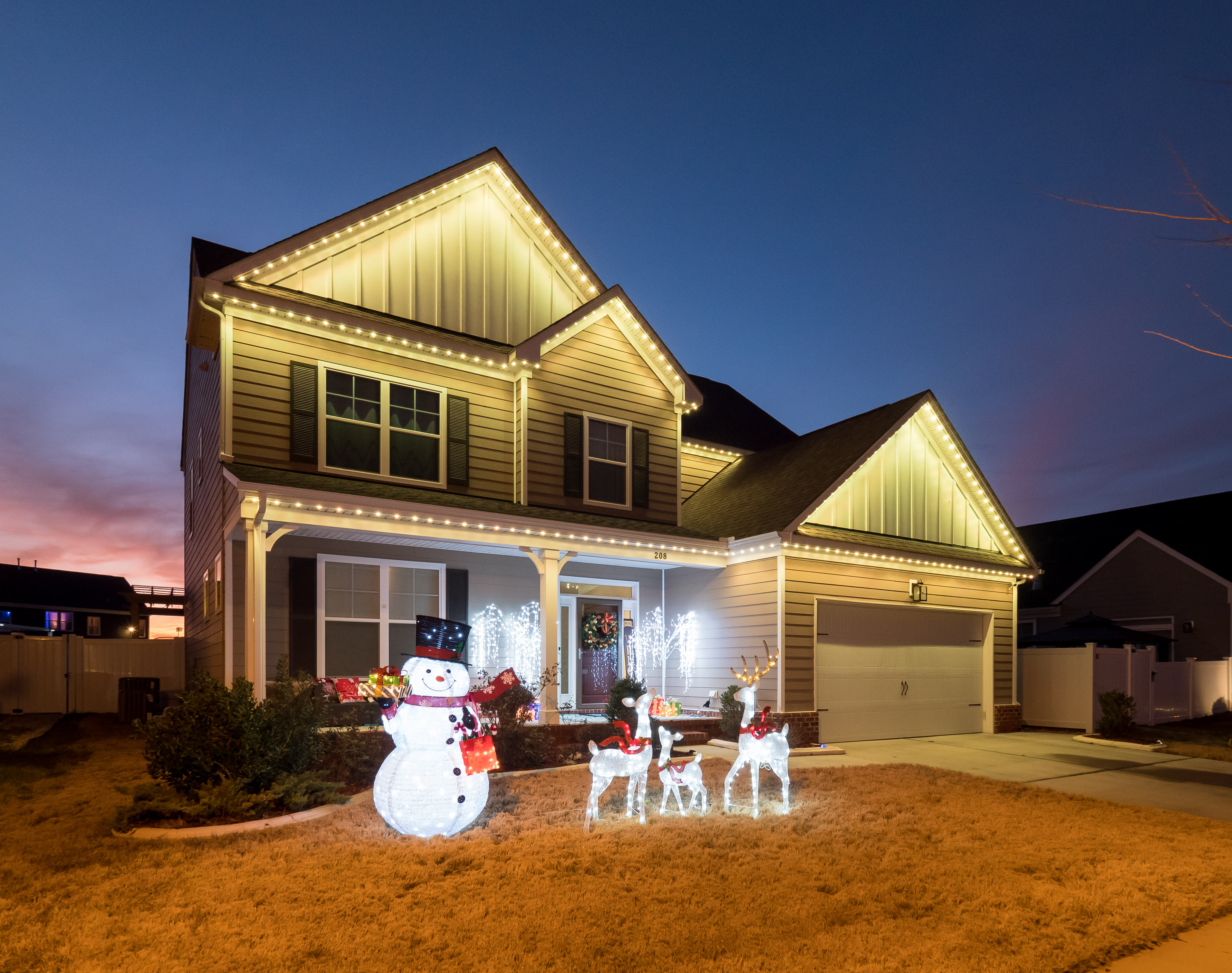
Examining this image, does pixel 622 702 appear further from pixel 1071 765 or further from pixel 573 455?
pixel 1071 765

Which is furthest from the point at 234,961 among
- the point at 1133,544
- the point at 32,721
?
the point at 1133,544

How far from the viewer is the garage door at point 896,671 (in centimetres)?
1405

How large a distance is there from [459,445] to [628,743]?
6.85 meters

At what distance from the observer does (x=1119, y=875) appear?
6.13 meters

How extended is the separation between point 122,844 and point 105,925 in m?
1.99

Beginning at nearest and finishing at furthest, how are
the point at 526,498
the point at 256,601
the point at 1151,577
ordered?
1. the point at 256,601
2. the point at 526,498
3. the point at 1151,577

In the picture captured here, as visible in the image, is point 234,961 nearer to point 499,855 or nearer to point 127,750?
point 499,855

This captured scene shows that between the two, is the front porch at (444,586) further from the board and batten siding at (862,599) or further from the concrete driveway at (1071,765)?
the concrete driveway at (1071,765)

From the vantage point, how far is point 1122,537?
93.8 feet

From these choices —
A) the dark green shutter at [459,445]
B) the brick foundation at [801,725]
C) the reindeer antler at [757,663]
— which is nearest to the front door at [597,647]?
the reindeer antler at [757,663]

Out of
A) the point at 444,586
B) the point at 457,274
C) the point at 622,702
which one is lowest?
the point at 622,702

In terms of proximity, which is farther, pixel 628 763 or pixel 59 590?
pixel 59 590

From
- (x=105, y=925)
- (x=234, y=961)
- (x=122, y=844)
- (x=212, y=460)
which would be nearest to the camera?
(x=234, y=961)

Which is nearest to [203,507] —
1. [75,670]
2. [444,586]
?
[444,586]
